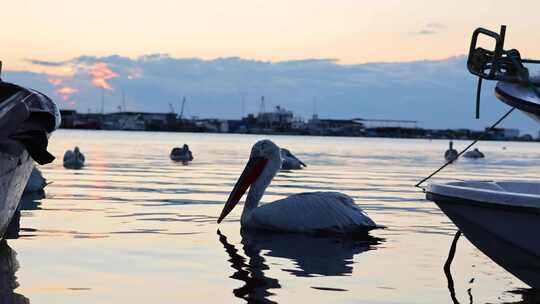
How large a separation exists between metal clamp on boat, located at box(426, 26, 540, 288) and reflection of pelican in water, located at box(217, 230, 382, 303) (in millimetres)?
1686

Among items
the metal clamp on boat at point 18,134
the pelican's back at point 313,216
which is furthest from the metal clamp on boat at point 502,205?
the metal clamp on boat at point 18,134

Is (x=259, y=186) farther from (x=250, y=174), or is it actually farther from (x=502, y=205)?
(x=502, y=205)

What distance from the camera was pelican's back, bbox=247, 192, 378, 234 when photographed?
1343 centimetres

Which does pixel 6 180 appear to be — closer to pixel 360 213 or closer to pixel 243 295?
pixel 243 295

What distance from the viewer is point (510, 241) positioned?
28.4 feet

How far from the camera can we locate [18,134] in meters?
9.41

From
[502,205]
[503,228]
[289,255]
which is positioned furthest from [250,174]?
[502,205]

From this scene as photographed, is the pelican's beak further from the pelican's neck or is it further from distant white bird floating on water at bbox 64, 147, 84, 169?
distant white bird floating on water at bbox 64, 147, 84, 169

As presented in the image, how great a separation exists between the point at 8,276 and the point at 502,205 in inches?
184

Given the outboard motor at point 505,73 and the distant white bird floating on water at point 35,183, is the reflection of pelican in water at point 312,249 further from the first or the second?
the distant white bird floating on water at point 35,183

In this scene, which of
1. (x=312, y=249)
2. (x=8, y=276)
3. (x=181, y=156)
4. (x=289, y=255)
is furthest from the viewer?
(x=181, y=156)

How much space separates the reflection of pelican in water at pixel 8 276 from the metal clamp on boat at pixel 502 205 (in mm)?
3939

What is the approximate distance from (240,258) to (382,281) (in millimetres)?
2011

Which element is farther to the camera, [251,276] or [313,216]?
[313,216]
